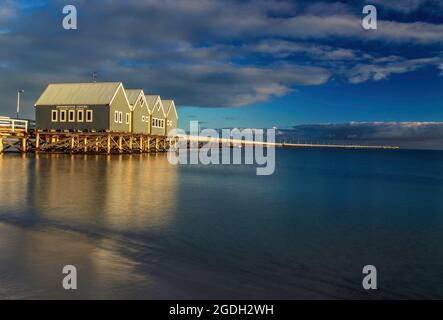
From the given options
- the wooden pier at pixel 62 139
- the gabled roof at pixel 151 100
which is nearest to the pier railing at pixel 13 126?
the wooden pier at pixel 62 139

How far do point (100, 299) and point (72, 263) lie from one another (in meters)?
2.24

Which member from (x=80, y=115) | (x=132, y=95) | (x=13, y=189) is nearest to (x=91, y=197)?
(x=13, y=189)

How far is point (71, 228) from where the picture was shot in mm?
12766

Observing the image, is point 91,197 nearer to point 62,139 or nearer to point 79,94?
point 79,94

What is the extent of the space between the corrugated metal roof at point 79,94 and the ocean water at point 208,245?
28.3 meters

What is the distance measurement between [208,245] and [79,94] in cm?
4467

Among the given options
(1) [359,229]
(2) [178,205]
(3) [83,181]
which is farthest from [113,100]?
(1) [359,229]

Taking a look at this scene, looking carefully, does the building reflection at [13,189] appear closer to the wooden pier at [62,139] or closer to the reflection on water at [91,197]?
the reflection on water at [91,197]

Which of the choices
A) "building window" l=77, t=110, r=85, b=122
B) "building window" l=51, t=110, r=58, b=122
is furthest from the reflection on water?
"building window" l=51, t=110, r=58, b=122

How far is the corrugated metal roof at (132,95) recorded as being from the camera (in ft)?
182

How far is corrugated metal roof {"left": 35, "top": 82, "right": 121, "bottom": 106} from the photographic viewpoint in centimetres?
4916

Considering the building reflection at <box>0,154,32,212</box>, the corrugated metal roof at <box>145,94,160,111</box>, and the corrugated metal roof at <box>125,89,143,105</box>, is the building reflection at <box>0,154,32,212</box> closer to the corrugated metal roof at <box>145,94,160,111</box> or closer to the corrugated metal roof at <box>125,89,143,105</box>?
the corrugated metal roof at <box>125,89,143,105</box>

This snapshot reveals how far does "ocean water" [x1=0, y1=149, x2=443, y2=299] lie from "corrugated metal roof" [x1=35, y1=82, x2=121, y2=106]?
92.9 feet
